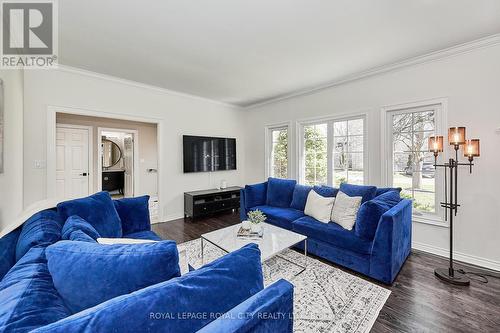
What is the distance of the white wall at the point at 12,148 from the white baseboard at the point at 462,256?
16.1 feet

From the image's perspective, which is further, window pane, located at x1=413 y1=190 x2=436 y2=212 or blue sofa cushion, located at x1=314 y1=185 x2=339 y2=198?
blue sofa cushion, located at x1=314 y1=185 x2=339 y2=198

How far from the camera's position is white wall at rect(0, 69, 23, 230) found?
216cm

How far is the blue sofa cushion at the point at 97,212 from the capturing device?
6.26ft

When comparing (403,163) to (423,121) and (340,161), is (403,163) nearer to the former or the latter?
(423,121)

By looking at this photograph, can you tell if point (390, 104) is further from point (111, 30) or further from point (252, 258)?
point (111, 30)

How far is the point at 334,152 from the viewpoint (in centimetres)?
416

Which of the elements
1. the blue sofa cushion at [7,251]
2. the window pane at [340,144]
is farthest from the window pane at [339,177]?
the blue sofa cushion at [7,251]

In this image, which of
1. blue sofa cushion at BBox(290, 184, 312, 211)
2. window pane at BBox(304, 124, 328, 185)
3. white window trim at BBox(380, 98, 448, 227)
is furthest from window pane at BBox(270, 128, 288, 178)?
white window trim at BBox(380, 98, 448, 227)

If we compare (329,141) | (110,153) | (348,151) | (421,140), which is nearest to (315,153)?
(329,141)

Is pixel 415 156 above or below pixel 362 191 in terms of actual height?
above

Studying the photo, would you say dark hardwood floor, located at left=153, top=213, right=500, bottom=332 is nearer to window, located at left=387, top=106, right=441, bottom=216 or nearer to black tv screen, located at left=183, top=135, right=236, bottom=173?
window, located at left=387, top=106, right=441, bottom=216

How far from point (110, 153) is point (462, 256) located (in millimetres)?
8639

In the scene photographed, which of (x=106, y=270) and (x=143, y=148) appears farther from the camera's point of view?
(x=143, y=148)

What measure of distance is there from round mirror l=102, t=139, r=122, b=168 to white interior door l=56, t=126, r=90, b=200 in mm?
2148
